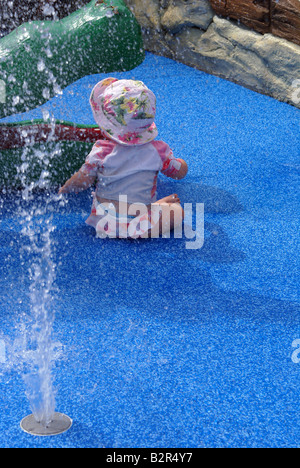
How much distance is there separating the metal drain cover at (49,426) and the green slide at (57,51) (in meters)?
1.39

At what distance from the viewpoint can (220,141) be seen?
4020mm

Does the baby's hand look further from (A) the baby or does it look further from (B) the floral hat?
(B) the floral hat

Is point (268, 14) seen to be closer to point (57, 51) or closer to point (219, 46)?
point (219, 46)

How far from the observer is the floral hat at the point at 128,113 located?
275 cm

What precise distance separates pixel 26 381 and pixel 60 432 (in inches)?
8.4

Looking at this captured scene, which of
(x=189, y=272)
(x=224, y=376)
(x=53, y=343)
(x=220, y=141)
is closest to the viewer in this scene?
(x=224, y=376)

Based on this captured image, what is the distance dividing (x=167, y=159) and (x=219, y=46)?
2.63 metres

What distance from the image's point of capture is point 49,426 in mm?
1797

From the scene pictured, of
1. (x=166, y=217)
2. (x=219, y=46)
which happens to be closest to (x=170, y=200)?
(x=166, y=217)

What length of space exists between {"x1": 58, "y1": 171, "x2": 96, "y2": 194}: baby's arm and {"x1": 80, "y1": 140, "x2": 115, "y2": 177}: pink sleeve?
0.04 m

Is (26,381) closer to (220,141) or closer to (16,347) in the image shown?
(16,347)

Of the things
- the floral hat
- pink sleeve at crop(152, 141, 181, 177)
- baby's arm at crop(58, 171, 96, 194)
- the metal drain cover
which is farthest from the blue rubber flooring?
the floral hat

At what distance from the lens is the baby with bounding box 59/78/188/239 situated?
2.76m
